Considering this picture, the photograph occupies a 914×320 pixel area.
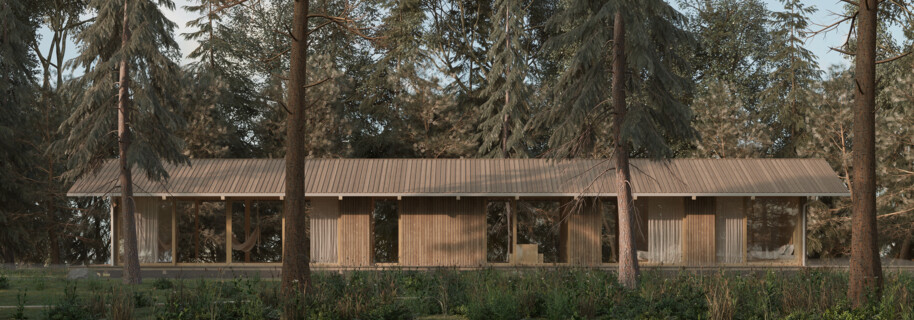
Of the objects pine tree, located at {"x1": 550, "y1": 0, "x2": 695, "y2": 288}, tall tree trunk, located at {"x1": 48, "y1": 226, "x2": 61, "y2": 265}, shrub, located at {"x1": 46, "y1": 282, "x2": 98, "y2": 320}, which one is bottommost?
tall tree trunk, located at {"x1": 48, "y1": 226, "x2": 61, "y2": 265}

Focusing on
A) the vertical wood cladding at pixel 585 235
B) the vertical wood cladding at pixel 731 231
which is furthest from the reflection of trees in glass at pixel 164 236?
the vertical wood cladding at pixel 731 231

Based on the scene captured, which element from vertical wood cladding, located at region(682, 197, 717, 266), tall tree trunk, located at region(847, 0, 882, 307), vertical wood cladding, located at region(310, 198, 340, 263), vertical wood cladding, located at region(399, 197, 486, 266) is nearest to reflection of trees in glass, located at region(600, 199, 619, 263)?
vertical wood cladding, located at region(682, 197, 717, 266)

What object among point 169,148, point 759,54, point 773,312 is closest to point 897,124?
point 759,54

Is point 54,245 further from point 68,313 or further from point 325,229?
point 68,313

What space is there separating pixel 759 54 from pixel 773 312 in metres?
24.3

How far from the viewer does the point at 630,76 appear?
1812 cm

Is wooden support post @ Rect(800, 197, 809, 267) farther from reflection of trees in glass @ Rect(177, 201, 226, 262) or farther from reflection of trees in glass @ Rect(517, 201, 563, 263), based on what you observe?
reflection of trees in glass @ Rect(177, 201, 226, 262)

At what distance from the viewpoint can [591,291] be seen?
12586mm

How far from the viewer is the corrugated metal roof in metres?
22.4

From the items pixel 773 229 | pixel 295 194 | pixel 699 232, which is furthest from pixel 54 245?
pixel 773 229

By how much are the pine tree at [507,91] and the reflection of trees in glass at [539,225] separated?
212 centimetres

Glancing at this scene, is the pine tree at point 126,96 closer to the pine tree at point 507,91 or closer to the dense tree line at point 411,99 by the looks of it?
the dense tree line at point 411,99

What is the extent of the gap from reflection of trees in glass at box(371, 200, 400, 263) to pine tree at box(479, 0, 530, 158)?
12.4ft

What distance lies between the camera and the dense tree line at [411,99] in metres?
26.5
